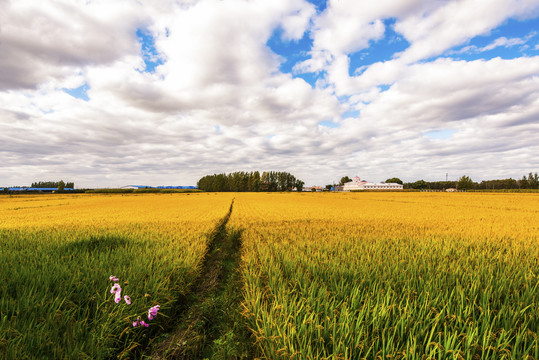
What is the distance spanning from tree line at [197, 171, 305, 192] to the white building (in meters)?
44.7

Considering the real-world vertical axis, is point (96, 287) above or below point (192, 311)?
above

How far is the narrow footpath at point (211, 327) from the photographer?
304 cm

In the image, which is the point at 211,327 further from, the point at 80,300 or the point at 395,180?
the point at 395,180

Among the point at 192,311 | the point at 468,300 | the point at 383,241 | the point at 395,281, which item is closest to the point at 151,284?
the point at 192,311

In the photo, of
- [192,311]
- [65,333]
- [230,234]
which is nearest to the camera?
[65,333]

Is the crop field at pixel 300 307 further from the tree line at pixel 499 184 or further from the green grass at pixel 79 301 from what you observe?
the tree line at pixel 499 184

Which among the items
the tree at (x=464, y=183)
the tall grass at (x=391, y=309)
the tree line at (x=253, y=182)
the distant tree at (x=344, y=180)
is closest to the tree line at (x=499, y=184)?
the tree at (x=464, y=183)

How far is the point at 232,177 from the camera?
134m

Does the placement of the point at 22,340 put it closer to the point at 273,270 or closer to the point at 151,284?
the point at 151,284

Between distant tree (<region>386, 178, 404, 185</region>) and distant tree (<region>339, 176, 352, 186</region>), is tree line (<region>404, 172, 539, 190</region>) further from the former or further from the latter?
distant tree (<region>339, 176, 352, 186</region>)

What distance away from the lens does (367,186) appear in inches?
5915

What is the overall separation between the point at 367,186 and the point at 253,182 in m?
83.5

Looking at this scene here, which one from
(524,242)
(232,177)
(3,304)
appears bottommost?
(524,242)

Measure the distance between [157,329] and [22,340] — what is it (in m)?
1.74
